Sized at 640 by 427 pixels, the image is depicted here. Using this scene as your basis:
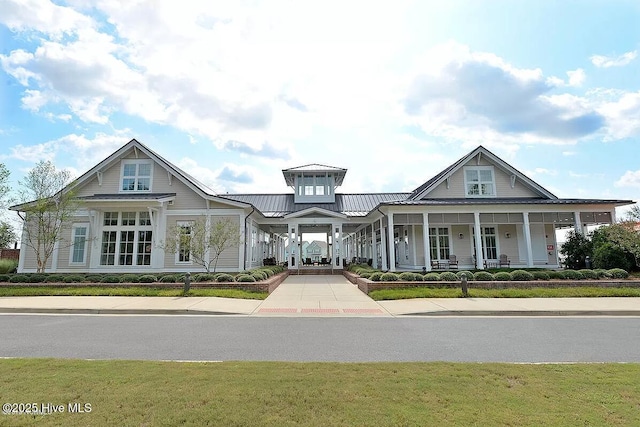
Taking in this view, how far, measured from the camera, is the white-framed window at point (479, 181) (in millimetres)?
23047

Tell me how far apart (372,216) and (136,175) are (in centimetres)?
1554

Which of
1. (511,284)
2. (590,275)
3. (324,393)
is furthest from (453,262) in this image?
(324,393)

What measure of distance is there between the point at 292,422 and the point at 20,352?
5.81 m

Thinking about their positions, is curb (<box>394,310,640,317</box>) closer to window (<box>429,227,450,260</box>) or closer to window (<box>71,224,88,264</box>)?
window (<box>429,227,450,260</box>)

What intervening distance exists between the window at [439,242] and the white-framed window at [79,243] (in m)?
20.9

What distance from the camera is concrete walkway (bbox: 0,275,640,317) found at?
1029 cm

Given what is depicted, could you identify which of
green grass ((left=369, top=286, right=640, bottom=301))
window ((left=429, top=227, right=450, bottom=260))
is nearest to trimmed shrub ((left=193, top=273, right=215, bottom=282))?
green grass ((left=369, top=286, right=640, bottom=301))

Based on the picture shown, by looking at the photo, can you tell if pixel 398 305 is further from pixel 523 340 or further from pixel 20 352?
pixel 20 352

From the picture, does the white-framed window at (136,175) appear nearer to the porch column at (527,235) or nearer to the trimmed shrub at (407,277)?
the trimmed shrub at (407,277)

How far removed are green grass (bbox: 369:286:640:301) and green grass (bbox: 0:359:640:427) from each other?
787 centimetres

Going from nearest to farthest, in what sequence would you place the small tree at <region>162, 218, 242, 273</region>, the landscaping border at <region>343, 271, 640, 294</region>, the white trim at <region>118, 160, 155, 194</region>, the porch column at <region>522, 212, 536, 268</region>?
1. the landscaping border at <region>343, 271, 640, 294</region>
2. the small tree at <region>162, 218, 242, 273</region>
3. the porch column at <region>522, 212, 536, 268</region>
4. the white trim at <region>118, 160, 155, 194</region>

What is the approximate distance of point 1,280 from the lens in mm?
16188

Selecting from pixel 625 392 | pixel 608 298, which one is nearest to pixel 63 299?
pixel 625 392

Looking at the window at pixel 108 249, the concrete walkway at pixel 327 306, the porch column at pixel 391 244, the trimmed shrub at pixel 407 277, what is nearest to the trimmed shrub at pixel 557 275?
the concrete walkway at pixel 327 306
